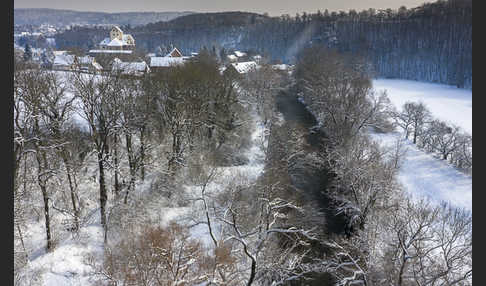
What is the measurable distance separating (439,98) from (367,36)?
157ft

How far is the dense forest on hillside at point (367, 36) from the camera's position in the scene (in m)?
79.1

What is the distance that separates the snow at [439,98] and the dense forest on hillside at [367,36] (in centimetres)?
698

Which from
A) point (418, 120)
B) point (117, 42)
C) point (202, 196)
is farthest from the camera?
point (117, 42)

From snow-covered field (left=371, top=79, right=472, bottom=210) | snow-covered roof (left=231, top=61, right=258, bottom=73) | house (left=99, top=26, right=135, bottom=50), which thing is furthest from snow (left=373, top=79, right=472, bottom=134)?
house (left=99, top=26, right=135, bottom=50)

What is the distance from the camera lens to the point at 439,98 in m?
58.3

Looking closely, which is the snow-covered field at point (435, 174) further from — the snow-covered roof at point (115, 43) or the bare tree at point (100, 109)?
the snow-covered roof at point (115, 43)

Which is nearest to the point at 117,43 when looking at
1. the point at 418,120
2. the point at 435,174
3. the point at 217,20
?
the point at 217,20

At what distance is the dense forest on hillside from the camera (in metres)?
79.1

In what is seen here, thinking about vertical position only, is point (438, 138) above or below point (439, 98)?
below

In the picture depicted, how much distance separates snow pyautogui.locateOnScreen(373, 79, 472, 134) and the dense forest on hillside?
6985 millimetres

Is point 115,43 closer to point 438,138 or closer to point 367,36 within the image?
point 367,36

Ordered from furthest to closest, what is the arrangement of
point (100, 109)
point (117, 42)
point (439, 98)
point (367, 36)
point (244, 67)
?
point (367, 36) < point (117, 42) < point (244, 67) < point (439, 98) < point (100, 109)

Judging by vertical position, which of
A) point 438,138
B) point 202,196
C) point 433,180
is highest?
point 438,138

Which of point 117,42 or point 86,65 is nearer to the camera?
point 86,65
